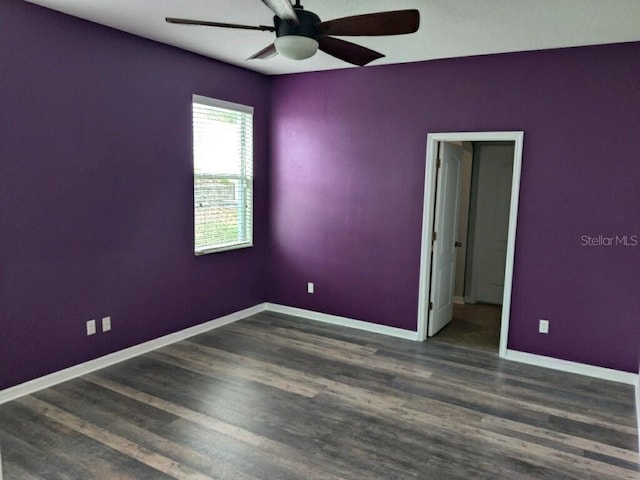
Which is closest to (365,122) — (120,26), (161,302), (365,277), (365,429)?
(365,277)

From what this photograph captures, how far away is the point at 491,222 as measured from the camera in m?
6.18

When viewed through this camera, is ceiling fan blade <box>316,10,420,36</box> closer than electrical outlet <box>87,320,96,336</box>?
Yes

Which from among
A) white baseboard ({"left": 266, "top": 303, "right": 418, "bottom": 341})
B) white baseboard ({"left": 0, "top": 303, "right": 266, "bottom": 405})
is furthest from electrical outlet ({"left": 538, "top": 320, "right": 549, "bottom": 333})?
white baseboard ({"left": 0, "top": 303, "right": 266, "bottom": 405})

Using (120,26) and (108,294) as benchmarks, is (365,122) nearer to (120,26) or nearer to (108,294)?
(120,26)

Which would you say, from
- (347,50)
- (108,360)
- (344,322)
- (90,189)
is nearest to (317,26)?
(347,50)

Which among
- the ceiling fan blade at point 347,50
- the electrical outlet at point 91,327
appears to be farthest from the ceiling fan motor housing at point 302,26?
the electrical outlet at point 91,327

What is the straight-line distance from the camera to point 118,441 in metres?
2.78

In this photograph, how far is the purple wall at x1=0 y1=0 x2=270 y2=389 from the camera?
316cm

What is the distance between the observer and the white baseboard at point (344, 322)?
477cm

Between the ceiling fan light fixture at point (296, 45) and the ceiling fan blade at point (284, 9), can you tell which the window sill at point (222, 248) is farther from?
the ceiling fan blade at point (284, 9)

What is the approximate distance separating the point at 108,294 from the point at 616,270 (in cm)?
409

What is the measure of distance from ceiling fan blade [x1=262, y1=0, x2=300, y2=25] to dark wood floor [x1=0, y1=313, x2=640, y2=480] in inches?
92.6

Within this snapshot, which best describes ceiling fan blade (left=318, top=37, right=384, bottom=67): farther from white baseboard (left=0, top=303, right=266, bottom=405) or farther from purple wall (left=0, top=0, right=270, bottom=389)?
white baseboard (left=0, top=303, right=266, bottom=405)

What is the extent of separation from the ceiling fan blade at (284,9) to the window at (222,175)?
227 cm
